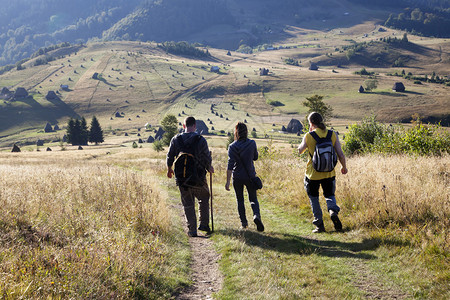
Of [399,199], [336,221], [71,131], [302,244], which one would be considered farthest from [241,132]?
[71,131]

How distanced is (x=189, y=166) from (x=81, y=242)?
3101 millimetres

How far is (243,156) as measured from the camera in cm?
851

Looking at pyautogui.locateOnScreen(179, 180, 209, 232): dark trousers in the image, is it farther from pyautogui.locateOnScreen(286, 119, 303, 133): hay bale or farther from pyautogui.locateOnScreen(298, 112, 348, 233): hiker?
pyautogui.locateOnScreen(286, 119, 303, 133): hay bale

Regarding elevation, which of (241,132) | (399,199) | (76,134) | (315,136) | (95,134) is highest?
(241,132)

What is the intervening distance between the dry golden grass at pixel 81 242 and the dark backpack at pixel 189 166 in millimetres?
1125

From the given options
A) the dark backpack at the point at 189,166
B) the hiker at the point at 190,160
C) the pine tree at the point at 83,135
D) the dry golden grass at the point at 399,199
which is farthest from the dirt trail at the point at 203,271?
the pine tree at the point at 83,135

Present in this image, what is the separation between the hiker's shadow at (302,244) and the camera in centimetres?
674

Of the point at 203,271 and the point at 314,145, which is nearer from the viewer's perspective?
the point at 203,271

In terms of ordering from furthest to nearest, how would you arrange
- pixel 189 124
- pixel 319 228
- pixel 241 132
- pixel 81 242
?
pixel 241 132 < pixel 319 228 < pixel 189 124 < pixel 81 242

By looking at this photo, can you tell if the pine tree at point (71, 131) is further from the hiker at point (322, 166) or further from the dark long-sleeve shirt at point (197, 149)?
the hiker at point (322, 166)

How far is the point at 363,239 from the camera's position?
23.6 ft

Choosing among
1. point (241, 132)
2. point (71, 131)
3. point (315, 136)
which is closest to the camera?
point (315, 136)

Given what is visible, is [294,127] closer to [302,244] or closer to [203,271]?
[302,244]

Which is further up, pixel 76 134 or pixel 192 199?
pixel 76 134
